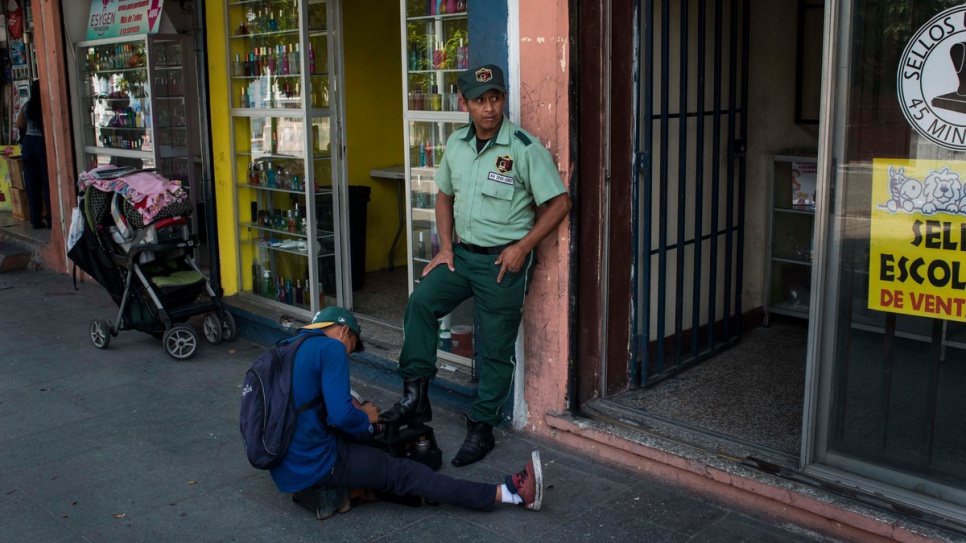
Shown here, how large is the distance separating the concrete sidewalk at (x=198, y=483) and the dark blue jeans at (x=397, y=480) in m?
0.12

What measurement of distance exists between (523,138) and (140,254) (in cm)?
350

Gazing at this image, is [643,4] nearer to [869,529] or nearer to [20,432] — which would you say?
[869,529]

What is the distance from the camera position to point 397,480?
4.40 metres

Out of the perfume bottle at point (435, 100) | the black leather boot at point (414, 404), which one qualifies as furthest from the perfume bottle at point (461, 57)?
the black leather boot at point (414, 404)

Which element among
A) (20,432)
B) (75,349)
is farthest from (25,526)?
(75,349)

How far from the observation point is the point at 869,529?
12.9 ft

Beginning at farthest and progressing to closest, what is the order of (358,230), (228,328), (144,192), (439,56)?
(358,230)
(228,328)
(144,192)
(439,56)

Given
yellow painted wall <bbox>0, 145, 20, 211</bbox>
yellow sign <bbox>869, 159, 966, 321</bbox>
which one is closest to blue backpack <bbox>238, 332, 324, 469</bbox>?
yellow sign <bbox>869, 159, 966, 321</bbox>

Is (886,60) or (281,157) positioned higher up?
(886,60)

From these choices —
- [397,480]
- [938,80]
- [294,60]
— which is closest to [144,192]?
[294,60]

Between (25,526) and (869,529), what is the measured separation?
12.6ft

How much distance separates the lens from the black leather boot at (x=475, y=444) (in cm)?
504

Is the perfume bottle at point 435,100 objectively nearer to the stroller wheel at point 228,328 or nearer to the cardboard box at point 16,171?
the stroller wheel at point 228,328

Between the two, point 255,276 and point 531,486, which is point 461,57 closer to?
point 531,486
